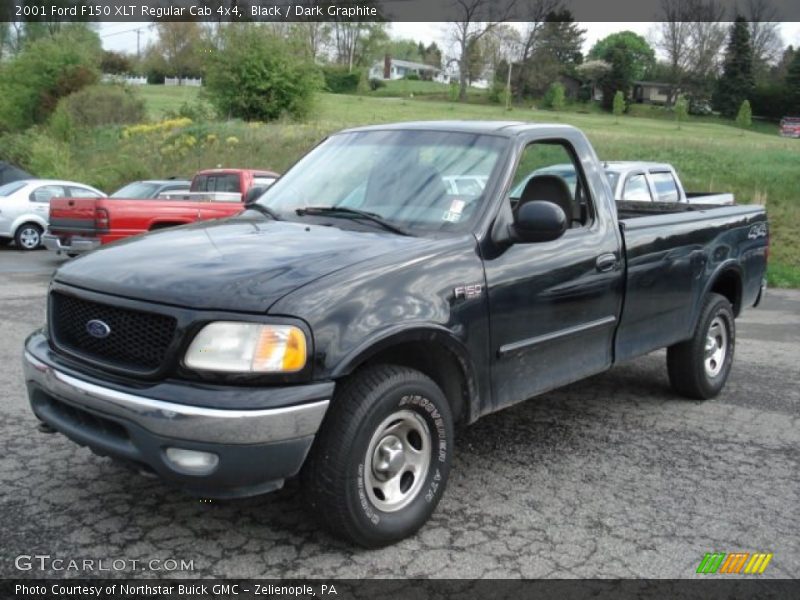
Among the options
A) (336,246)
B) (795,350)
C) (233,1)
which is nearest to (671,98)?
(233,1)

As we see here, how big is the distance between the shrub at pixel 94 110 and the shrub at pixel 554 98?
46.9 meters

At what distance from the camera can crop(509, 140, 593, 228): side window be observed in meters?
4.70

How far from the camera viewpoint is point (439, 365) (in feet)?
12.7

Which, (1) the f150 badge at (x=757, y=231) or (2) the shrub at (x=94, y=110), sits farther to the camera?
(2) the shrub at (x=94, y=110)

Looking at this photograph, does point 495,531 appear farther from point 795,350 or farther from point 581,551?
point 795,350

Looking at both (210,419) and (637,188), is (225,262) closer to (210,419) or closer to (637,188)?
(210,419)

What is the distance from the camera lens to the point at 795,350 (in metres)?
8.33

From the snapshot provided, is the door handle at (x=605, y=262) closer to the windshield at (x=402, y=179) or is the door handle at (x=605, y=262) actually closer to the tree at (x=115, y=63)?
the windshield at (x=402, y=179)

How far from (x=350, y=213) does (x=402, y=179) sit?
14.3 inches

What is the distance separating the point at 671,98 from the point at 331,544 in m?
92.5

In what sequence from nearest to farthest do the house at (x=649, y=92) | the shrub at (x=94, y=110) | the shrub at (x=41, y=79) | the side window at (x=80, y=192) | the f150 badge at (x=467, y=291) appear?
the f150 badge at (x=467, y=291) → the side window at (x=80, y=192) → the shrub at (x=94, y=110) → the shrub at (x=41, y=79) → the house at (x=649, y=92)

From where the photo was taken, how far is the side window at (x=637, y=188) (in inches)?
472

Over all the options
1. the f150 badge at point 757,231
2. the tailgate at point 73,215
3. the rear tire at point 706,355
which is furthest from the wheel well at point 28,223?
the f150 badge at point 757,231

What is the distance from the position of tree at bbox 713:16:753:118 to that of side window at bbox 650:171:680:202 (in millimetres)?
73433
